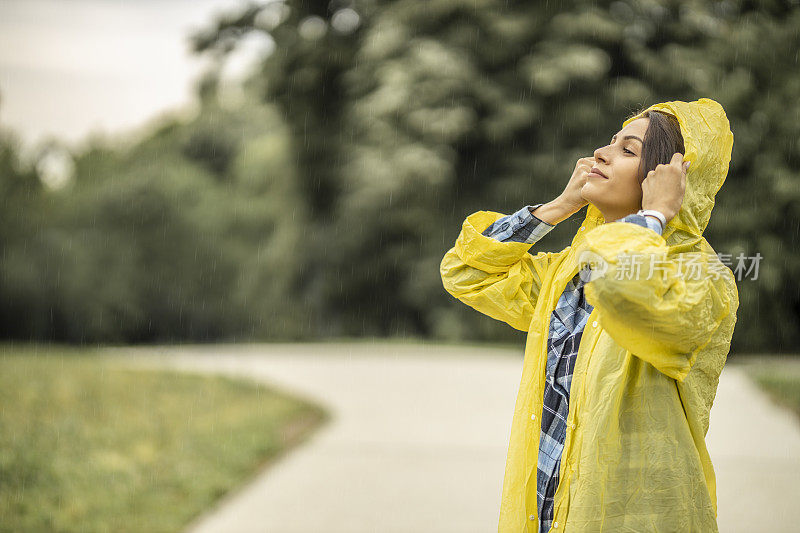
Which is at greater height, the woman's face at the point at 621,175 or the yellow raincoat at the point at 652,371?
the woman's face at the point at 621,175

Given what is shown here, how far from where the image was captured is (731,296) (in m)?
1.78

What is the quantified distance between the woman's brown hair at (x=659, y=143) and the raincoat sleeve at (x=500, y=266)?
0.34m

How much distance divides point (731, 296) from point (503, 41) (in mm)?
12248

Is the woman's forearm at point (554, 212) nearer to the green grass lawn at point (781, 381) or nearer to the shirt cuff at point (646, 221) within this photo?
the shirt cuff at point (646, 221)

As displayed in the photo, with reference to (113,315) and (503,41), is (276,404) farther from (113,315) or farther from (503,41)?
(113,315)

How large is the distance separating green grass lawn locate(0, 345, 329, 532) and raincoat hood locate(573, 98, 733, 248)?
350 cm

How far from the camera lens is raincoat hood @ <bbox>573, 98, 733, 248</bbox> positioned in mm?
1765

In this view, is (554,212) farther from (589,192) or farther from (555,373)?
(555,373)

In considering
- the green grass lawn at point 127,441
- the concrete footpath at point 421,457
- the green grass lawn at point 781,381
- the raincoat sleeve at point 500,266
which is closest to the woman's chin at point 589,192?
the raincoat sleeve at point 500,266

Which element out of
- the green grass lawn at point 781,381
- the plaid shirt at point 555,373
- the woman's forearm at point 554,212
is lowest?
the green grass lawn at point 781,381

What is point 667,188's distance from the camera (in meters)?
1.72

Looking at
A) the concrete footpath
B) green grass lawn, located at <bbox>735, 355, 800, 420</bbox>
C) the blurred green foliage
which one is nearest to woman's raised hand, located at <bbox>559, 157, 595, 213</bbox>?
the concrete footpath

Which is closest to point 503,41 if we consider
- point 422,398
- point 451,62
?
point 451,62

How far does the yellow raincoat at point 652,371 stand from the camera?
158cm
